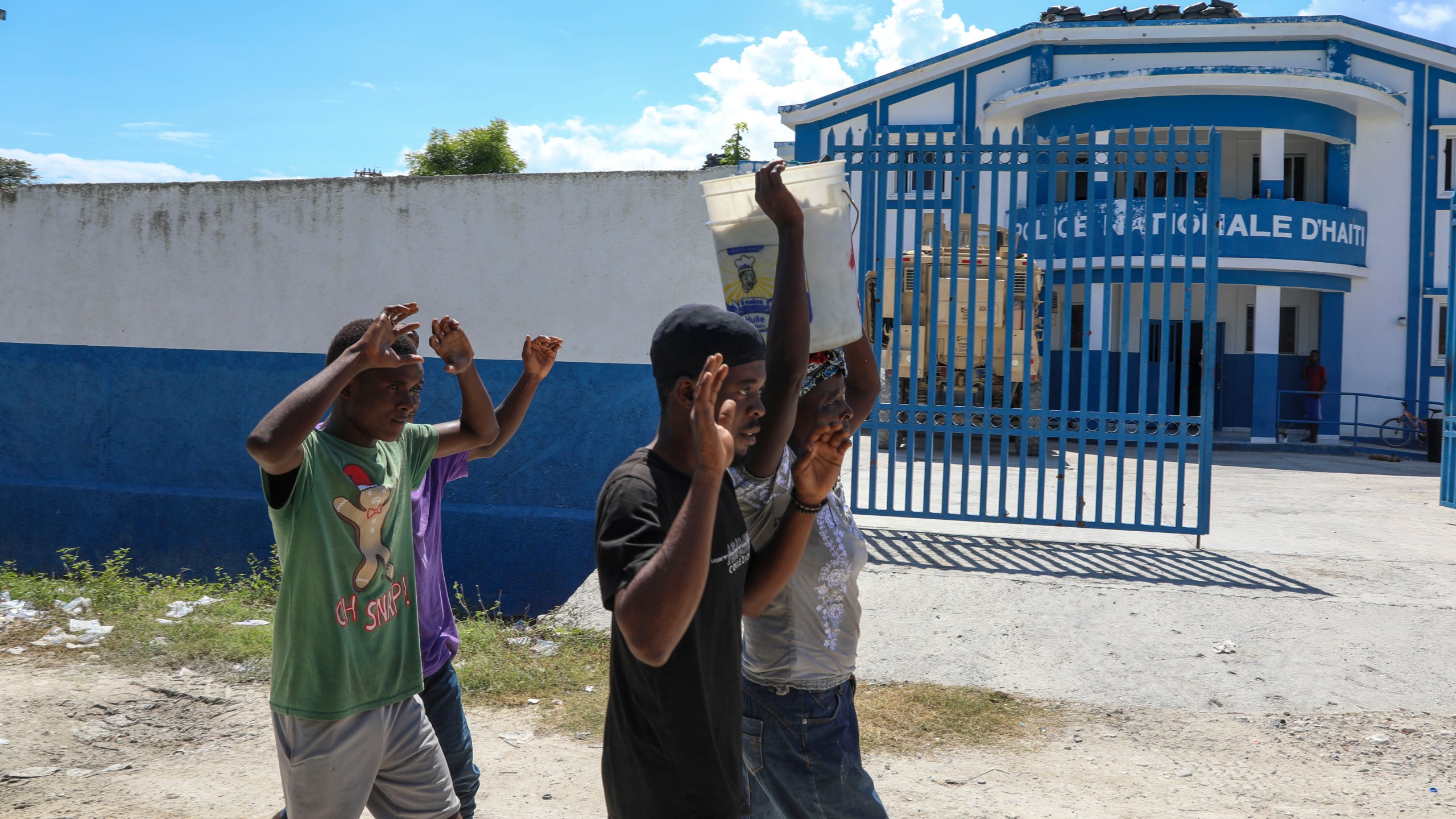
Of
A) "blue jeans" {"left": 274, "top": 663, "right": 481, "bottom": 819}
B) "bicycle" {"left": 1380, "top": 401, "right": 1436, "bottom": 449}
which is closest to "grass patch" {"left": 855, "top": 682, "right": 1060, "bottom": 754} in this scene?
"blue jeans" {"left": 274, "top": 663, "right": 481, "bottom": 819}

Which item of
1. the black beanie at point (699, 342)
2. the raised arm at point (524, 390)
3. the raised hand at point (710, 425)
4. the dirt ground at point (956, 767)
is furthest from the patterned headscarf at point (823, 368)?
the dirt ground at point (956, 767)

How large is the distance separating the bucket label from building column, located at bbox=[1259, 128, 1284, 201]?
1560 cm

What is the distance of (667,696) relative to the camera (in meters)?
1.63

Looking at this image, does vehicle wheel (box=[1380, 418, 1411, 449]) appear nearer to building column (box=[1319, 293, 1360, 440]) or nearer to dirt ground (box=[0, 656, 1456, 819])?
building column (box=[1319, 293, 1360, 440])

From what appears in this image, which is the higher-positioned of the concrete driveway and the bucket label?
the bucket label

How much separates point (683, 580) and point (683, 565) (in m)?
0.02

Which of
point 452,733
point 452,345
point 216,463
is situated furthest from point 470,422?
point 216,463

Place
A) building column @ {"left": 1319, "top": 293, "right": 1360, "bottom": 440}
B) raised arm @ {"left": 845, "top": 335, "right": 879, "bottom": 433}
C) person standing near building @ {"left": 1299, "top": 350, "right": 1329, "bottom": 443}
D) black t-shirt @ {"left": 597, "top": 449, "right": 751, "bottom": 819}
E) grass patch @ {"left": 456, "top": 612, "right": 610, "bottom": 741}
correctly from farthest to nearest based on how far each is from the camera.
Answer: building column @ {"left": 1319, "top": 293, "right": 1360, "bottom": 440}, person standing near building @ {"left": 1299, "top": 350, "right": 1329, "bottom": 443}, grass patch @ {"left": 456, "top": 612, "right": 610, "bottom": 741}, raised arm @ {"left": 845, "top": 335, "right": 879, "bottom": 433}, black t-shirt @ {"left": 597, "top": 449, "right": 751, "bottom": 819}

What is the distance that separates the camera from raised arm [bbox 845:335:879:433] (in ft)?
7.94

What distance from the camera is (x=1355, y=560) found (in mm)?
5820

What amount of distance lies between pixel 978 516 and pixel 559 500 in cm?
250

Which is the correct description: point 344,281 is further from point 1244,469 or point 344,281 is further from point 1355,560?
point 1244,469

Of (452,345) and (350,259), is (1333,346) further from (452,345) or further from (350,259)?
(452,345)

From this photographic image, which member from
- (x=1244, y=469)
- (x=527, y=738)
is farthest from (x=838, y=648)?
(x=1244, y=469)
